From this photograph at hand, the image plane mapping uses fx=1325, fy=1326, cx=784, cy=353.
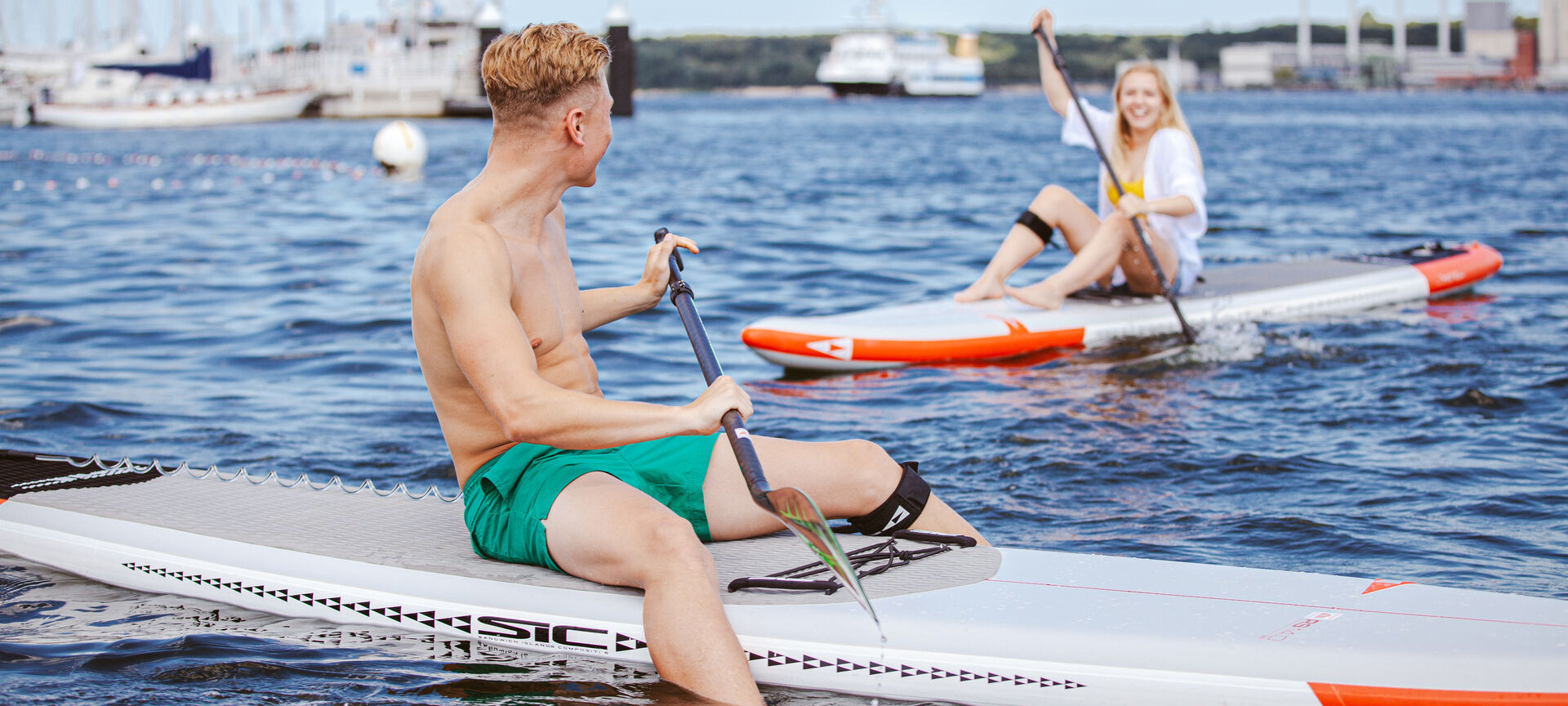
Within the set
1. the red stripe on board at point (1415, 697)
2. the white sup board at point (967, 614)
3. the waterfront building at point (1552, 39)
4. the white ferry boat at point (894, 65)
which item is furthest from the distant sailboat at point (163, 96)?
the waterfront building at point (1552, 39)

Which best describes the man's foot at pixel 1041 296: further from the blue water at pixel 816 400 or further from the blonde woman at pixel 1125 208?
the blue water at pixel 816 400

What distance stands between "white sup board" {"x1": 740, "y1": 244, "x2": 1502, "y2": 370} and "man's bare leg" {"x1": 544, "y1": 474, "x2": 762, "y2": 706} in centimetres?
396

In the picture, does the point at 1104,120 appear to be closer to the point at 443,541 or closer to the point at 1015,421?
the point at 1015,421

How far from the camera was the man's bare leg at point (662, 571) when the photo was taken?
2.80 m

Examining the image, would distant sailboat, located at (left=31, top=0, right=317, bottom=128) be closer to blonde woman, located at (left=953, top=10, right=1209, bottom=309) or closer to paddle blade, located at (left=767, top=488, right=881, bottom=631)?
blonde woman, located at (left=953, top=10, right=1209, bottom=309)

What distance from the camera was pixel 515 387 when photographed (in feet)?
9.33

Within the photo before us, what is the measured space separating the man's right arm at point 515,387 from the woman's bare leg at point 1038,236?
184 inches

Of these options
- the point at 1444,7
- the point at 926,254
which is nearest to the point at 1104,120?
the point at 926,254

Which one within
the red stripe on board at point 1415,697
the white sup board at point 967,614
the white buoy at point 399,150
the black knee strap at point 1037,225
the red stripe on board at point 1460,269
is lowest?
the red stripe on board at point 1415,697

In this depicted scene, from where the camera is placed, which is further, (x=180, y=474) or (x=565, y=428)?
(x=180, y=474)

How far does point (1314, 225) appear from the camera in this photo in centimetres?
1486

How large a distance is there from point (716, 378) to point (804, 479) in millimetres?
407

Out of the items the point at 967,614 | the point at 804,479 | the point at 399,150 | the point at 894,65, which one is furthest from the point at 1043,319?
the point at 894,65

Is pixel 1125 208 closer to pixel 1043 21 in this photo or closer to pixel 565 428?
pixel 1043 21
